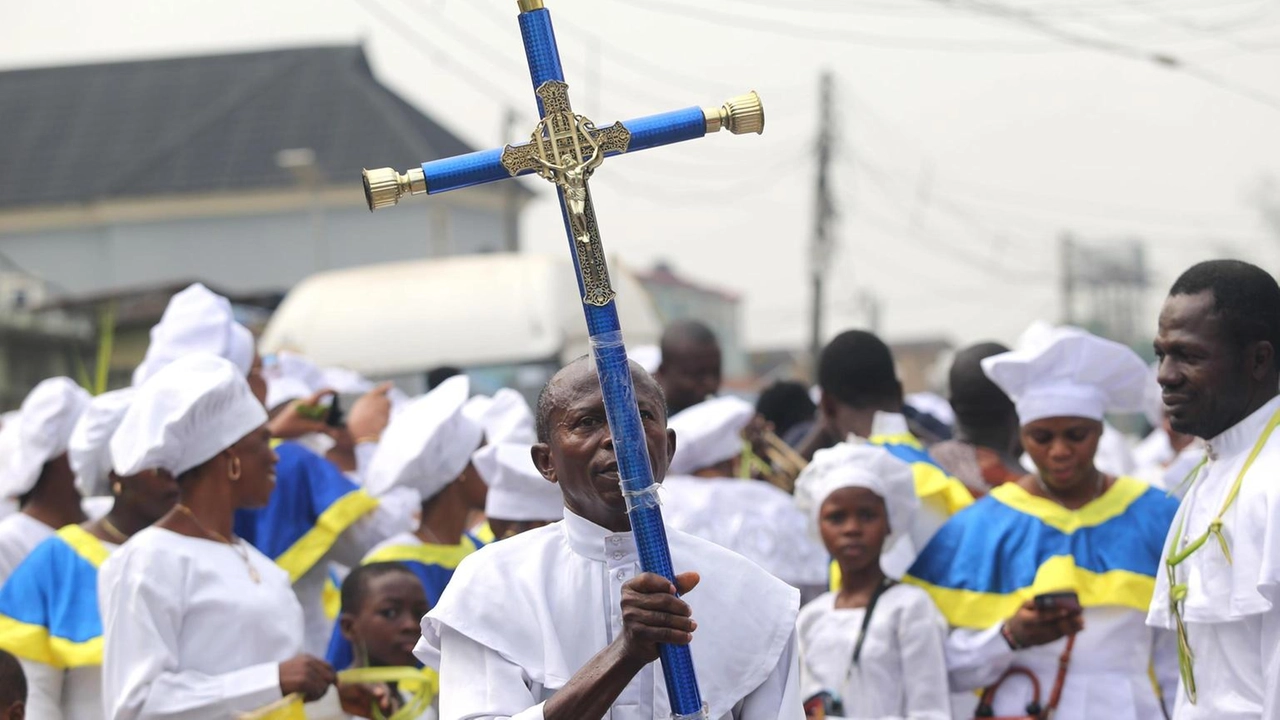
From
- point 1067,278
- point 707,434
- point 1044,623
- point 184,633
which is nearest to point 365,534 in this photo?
point 707,434

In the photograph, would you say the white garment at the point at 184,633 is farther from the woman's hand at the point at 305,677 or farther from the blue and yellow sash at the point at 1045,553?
the blue and yellow sash at the point at 1045,553

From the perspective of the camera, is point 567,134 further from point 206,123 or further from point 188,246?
point 206,123

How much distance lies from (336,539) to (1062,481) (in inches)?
111

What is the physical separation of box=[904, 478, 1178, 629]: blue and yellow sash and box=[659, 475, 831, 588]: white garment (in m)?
1.20

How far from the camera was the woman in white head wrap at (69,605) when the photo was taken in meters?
5.72

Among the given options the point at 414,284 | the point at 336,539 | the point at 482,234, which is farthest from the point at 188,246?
the point at 336,539

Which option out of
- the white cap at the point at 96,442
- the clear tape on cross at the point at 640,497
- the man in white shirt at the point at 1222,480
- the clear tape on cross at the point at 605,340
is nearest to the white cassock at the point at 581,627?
the clear tape on cross at the point at 640,497

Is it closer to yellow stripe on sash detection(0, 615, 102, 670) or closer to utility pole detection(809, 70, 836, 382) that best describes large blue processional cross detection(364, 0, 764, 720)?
yellow stripe on sash detection(0, 615, 102, 670)

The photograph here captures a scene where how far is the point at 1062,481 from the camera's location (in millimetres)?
5957

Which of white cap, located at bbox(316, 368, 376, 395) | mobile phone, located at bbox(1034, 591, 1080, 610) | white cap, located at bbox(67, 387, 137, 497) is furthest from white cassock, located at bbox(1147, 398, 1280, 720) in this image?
white cap, located at bbox(316, 368, 376, 395)

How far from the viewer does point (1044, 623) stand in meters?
5.52

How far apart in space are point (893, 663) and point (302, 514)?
2468 mm

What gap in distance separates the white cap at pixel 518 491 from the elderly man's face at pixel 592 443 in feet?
8.79

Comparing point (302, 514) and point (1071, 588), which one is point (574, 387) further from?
point (302, 514)
